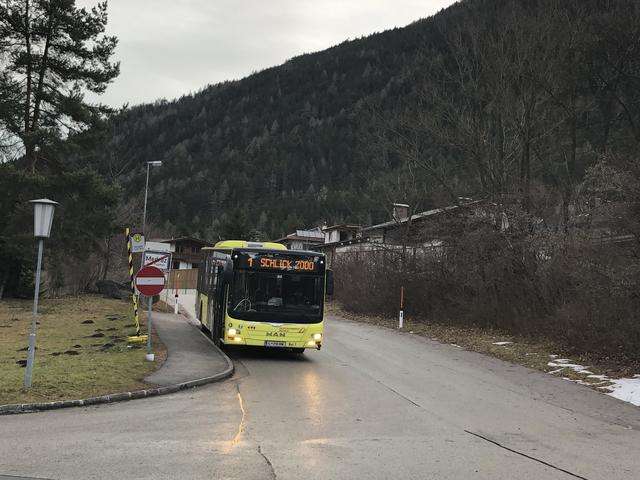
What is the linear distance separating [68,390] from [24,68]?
29.8 metres

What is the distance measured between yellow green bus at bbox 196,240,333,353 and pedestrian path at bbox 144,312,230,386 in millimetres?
835

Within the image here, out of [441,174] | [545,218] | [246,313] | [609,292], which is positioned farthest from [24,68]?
[609,292]

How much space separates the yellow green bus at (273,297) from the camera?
15.9 m

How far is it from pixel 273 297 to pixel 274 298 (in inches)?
1.6

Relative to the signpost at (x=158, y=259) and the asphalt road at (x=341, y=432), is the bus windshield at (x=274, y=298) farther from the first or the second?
the asphalt road at (x=341, y=432)

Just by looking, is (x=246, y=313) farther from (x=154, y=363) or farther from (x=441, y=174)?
(x=441, y=174)

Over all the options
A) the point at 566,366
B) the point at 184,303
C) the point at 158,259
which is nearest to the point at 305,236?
the point at 184,303

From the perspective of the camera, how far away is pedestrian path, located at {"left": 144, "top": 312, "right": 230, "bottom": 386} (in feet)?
42.1

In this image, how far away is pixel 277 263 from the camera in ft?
53.7

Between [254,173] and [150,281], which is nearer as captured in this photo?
[150,281]

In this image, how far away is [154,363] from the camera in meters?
14.5

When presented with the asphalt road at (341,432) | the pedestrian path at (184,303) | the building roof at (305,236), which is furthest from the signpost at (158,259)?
the building roof at (305,236)

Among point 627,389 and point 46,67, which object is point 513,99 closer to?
point 627,389

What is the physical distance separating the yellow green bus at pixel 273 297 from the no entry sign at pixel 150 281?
1781 millimetres
